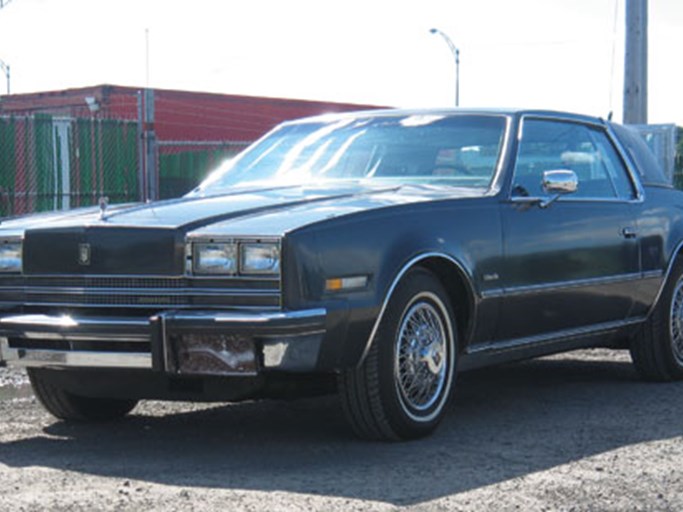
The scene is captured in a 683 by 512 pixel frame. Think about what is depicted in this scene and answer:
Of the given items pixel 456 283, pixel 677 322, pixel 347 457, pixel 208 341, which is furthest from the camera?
pixel 677 322

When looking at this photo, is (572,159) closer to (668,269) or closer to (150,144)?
(668,269)

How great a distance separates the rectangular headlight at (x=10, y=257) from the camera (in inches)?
246

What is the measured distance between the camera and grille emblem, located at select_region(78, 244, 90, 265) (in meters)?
6.00

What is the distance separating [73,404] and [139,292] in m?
1.20

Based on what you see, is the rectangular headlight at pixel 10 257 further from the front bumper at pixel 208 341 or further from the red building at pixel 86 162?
the red building at pixel 86 162

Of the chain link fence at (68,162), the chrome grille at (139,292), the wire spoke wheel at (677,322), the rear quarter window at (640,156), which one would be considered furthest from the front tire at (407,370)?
the chain link fence at (68,162)

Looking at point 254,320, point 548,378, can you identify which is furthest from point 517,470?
point 548,378

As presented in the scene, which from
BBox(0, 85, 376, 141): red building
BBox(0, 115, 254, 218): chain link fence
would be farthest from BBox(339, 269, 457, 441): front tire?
BBox(0, 85, 376, 141): red building

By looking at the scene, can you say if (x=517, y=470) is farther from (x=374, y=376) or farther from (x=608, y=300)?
(x=608, y=300)

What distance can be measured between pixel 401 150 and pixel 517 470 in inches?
89.8

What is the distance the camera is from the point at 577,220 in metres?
7.41

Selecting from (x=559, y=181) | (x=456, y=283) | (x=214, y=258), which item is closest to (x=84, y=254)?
(x=214, y=258)

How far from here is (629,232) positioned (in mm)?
7902

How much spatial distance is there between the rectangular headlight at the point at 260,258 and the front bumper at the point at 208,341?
178mm
